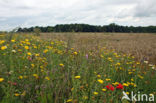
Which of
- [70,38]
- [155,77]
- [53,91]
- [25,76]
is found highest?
[70,38]

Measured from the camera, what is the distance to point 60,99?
2.15 m

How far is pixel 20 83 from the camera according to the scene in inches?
88.3

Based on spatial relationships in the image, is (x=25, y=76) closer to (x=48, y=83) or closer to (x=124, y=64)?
(x=48, y=83)

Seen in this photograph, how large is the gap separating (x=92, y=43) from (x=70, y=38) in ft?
8.05

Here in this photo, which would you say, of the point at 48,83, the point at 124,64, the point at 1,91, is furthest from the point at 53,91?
the point at 124,64

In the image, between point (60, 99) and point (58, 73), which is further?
point (58, 73)

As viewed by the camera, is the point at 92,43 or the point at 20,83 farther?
the point at 92,43

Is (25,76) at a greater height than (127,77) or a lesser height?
greater

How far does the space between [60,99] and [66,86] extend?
0.80ft

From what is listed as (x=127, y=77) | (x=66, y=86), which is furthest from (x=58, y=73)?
(x=127, y=77)

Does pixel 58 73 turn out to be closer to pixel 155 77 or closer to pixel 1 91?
pixel 1 91

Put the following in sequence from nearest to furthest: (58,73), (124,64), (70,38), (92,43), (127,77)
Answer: (58,73) → (70,38) → (127,77) → (124,64) → (92,43)

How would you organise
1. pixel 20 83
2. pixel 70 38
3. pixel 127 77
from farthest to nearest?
1. pixel 127 77
2. pixel 70 38
3. pixel 20 83

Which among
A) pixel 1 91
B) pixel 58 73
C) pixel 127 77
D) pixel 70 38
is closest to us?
pixel 1 91
